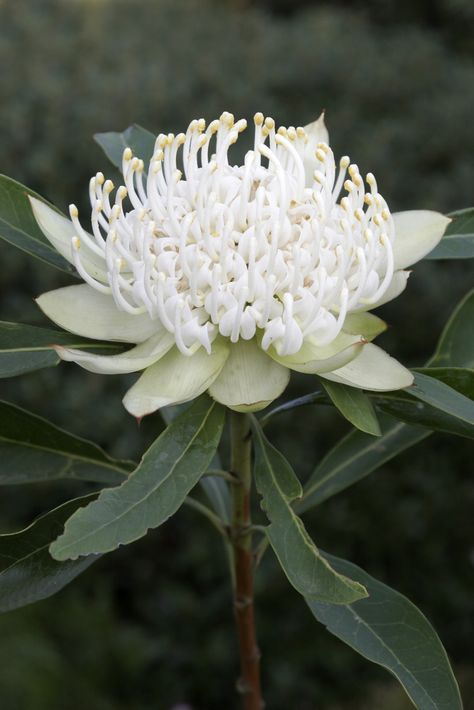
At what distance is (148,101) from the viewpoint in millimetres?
3871

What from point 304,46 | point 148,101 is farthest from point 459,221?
point 304,46

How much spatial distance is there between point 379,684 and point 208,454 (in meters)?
2.44

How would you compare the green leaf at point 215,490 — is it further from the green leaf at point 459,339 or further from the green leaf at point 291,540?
the green leaf at point 459,339

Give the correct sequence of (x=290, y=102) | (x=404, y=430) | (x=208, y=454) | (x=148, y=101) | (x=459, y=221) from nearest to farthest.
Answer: (x=208, y=454) → (x=459, y=221) → (x=404, y=430) → (x=148, y=101) → (x=290, y=102)

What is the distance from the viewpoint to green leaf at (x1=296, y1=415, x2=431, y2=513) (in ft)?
5.09

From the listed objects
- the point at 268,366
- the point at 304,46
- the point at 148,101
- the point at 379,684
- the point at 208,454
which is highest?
the point at 304,46

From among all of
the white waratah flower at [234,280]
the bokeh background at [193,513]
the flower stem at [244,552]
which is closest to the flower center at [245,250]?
the white waratah flower at [234,280]

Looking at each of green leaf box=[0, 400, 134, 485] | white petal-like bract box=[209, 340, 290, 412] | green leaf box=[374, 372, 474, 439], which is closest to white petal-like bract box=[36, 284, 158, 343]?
white petal-like bract box=[209, 340, 290, 412]

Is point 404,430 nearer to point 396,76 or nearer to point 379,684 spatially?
point 379,684

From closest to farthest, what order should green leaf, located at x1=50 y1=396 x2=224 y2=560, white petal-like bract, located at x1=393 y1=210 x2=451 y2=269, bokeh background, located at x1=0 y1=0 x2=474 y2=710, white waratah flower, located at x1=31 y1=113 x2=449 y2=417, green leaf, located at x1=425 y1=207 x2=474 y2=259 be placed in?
green leaf, located at x1=50 y1=396 x2=224 y2=560 < white waratah flower, located at x1=31 y1=113 x2=449 y2=417 < white petal-like bract, located at x1=393 y1=210 x2=451 y2=269 < green leaf, located at x1=425 y1=207 x2=474 y2=259 < bokeh background, located at x1=0 y1=0 x2=474 y2=710

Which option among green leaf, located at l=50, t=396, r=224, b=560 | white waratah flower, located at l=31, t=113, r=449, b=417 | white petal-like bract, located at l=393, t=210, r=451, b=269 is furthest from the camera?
white petal-like bract, located at l=393, t=210, r=451, b=269

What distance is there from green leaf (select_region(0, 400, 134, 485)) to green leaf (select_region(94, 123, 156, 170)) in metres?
0.45

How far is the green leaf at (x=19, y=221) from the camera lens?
50.8 inches

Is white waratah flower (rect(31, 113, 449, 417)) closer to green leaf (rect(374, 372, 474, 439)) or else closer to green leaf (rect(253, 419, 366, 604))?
green leaf (rect(374, 372, 474, 439))
